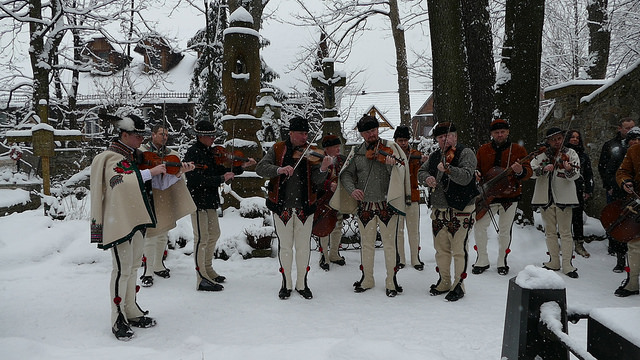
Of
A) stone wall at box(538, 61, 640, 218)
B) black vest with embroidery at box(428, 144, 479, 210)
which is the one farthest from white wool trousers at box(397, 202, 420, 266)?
stone wall at box(538, 61, 640, 218)

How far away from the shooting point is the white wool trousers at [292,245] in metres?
5.32

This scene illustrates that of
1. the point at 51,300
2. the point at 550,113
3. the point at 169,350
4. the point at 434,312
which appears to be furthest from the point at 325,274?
the point at 550,113

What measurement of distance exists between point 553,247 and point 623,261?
1083 mm

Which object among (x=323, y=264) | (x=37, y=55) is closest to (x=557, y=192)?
(x=323, y=264)

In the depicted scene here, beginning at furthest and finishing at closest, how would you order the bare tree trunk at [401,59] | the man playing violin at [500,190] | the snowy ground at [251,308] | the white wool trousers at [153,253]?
the bare tree trunk at [401,59]
the man playing violin at [500,190]
the white wool trousers at [153,253]
the snowy ground at [251,308]

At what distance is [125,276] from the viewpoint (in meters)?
4.26

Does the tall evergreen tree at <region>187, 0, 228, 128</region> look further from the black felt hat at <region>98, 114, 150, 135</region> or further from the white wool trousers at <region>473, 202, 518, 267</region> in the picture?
the black felt hat at <region>98, 114, 150, 135</region>

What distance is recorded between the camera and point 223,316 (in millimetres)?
4719

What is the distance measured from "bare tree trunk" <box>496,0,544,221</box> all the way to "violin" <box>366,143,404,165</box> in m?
3.45

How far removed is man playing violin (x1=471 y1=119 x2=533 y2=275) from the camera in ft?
19.8

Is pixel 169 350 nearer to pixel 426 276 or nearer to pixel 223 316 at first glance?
pixel 223 316

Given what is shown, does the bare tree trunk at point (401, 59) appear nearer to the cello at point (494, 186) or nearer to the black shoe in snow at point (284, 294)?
the cello at point (494, 186)

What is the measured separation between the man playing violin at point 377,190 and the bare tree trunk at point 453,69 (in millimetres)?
2503

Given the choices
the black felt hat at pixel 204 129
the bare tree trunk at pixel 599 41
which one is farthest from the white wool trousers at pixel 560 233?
the bare tree trunk at pixel 599 41
